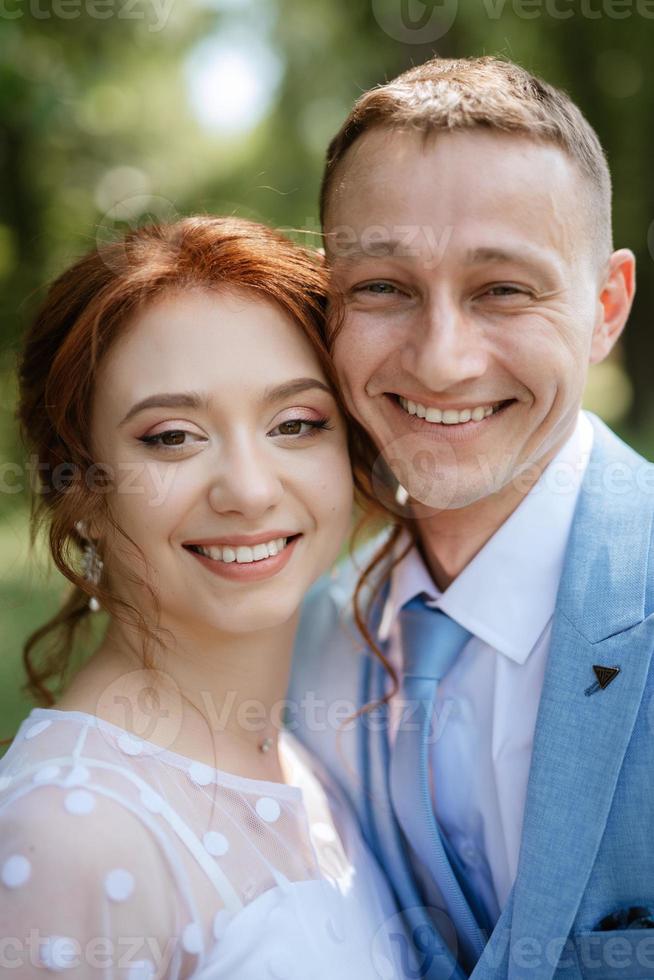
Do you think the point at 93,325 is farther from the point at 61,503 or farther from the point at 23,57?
the point at 23,57

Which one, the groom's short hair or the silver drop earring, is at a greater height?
the groom's short hair

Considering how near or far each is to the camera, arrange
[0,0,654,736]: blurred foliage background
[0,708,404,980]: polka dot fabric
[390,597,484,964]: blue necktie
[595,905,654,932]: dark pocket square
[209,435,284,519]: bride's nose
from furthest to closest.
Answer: [0,0,654,736]: blurred foliage background → [390,597,484,964]: blue necktie → [209,435,284,519]: bride's nose → [595,905,654,932]: dark pocket square → [0,708,404,980]: polka dot fabric

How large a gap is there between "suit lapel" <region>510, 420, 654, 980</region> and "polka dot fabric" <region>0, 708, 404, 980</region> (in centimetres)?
42

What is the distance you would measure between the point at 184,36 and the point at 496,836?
1201 centimetres

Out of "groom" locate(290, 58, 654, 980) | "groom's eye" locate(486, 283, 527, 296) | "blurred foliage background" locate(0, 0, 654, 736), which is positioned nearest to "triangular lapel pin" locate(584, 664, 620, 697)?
"groom" locate(290, 58, 654, 980)

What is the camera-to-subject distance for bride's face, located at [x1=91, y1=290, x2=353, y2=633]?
210 cm

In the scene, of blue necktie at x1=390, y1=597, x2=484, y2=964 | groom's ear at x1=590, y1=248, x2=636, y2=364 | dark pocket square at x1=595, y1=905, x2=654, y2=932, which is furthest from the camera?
groom's ear at x1=590, y1=248, x2=636, y2=364

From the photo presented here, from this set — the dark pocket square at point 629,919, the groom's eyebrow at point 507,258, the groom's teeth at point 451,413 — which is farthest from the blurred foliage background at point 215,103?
the dark pocket square at point 629,919

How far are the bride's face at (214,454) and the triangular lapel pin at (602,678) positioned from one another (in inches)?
28.3

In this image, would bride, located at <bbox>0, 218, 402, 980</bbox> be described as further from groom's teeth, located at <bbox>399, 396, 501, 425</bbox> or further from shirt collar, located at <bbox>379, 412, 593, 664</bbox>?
shirt collar, located at <bbox>379, 412, 593, 664</bbox>

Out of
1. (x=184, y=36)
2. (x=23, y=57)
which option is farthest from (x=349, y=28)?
(x=23, y=57)

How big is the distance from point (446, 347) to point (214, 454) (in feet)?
2.02

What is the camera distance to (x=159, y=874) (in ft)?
6.12

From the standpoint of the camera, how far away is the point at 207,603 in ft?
7.18
